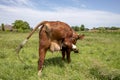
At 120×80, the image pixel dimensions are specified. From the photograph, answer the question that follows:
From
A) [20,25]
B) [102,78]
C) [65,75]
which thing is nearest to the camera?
[102,78]

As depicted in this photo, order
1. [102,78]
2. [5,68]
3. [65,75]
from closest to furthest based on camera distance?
[102,78] < [65,75] < [5,68]

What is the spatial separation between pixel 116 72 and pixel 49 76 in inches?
89.8

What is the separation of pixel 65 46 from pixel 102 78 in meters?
2.01

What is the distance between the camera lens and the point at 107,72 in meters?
6.75

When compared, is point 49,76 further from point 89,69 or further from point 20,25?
point 20,25

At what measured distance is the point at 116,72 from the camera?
21.4 ft

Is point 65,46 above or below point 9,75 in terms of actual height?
above

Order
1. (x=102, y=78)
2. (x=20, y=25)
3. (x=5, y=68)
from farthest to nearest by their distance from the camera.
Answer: (x=20, y=25) → (x=5, y=68) → (x=102, y=78)

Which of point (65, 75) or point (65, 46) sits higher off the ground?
point (65, 46)

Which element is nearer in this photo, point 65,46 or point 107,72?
point 107,72

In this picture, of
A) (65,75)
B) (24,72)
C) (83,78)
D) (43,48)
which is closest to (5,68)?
(24,72)

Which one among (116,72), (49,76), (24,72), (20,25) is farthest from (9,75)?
(20,25)

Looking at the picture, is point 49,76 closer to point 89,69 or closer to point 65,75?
point 65,75

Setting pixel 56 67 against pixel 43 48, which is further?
pixel 56 67
